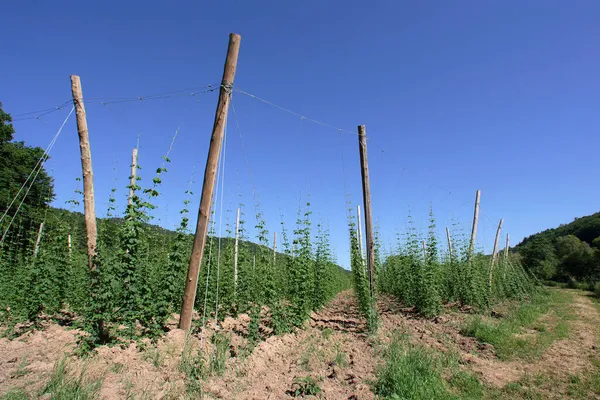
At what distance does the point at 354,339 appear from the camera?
21.1ft

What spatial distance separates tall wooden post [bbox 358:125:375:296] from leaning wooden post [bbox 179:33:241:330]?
3.52m

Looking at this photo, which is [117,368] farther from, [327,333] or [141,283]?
[327,333]

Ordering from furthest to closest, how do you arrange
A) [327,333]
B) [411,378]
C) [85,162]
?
[327,333]
[85,162]
[411,378]

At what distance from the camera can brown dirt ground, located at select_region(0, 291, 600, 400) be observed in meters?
3.68

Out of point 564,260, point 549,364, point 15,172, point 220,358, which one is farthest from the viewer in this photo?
point 564,260

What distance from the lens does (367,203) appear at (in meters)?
7.44

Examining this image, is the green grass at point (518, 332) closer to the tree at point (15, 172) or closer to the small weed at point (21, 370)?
the small weed at point (21, 370)

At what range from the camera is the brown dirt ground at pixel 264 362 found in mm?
3682

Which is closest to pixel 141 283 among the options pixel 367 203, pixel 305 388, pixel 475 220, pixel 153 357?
pixel 153 357

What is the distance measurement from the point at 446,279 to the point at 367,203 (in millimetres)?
6975

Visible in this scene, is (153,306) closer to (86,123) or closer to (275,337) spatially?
(275,337)

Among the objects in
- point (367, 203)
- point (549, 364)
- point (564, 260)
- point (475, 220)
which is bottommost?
point (549, 364)

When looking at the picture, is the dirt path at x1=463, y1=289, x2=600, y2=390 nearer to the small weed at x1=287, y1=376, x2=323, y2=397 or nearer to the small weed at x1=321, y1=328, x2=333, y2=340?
the small weed at x1=321, y1=328, x2=333, y2=340

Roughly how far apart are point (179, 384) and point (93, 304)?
6.36 feet
